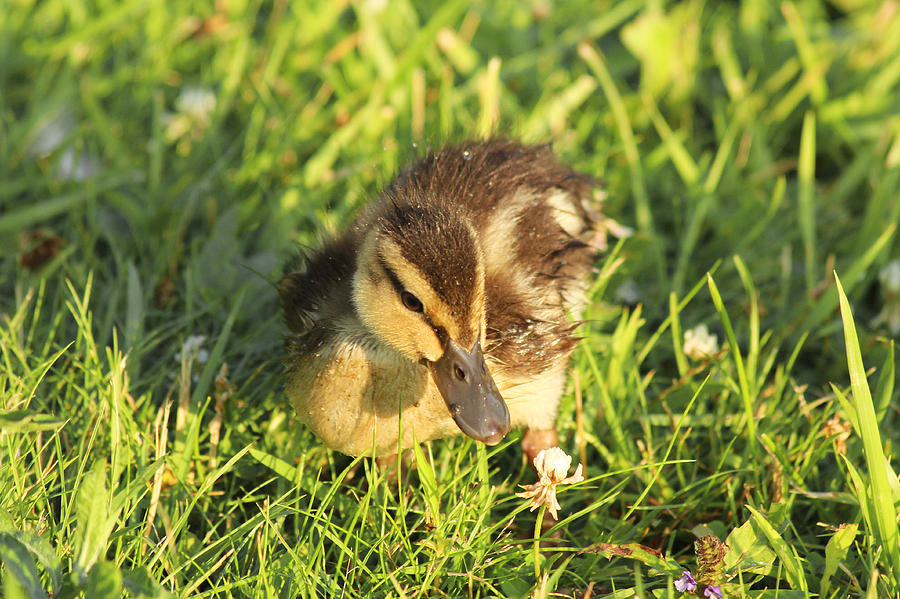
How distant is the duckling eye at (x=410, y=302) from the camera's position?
1883mm

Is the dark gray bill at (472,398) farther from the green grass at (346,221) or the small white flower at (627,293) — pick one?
the small white flower at (627,293)

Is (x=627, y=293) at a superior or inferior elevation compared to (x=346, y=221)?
inferior

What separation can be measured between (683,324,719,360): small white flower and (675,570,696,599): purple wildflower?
781 mm

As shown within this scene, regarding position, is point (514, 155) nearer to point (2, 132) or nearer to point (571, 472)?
point (571, 472)

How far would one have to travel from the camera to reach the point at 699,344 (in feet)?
8.39

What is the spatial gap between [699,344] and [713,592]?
2.87ft

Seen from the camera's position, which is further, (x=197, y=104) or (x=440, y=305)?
(x=197, y=104)

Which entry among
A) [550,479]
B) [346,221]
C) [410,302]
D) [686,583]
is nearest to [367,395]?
[410,302]

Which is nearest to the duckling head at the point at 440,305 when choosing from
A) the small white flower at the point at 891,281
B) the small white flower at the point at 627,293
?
the small white flower at the point at 627,293

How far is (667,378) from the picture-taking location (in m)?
2.68

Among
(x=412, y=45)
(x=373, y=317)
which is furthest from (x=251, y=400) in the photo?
(x=412, y=45)

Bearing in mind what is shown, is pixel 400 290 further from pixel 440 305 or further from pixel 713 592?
pixel 713 592

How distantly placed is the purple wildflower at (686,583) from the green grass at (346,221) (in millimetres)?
52

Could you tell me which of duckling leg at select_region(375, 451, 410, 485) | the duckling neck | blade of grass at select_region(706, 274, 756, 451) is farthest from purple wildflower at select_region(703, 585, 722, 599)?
duckling leg at select_region(375, 451, 410, 485)
